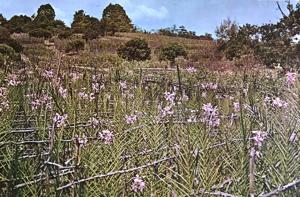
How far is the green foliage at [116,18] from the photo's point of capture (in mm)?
38344

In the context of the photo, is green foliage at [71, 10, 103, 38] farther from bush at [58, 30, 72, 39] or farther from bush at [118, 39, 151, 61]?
bush at [118, 39, 151, 61]

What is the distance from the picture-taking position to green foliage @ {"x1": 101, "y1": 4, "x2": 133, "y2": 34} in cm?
3834

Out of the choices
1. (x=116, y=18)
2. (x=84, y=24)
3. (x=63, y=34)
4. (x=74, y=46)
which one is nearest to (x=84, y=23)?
(x=84, y=24)

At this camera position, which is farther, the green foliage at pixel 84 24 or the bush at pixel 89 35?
the green foliage at pixel 84 24

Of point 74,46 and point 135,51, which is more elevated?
point 74,46

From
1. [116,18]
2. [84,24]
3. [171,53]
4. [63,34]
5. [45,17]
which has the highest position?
[116,18]

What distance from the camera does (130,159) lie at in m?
1.75

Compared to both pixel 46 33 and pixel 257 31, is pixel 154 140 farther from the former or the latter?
pixel 46 33

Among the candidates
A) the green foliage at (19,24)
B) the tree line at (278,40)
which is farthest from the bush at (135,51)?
the green foliage at (19,24)

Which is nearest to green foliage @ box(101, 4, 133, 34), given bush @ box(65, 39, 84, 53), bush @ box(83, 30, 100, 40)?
bush @ box(83, 30, 100, 40)

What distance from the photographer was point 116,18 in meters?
40.6

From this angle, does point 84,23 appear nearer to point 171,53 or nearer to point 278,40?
point 171,53

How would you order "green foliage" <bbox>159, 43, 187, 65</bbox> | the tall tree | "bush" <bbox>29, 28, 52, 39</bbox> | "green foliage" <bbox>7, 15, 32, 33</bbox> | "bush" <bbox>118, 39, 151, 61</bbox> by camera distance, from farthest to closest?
the tall tree
"green foliage" <bbox>7, 15, 32, 33</bbox>
"bush" <bbox>29, 28, 52, 39</bbox>
"green foliage" <bbox>159, 43, 187, 65</bbox>
"bush" <bbox>118, 39, 151, 61</bbox>

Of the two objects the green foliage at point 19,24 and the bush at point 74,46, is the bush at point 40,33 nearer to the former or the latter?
the green foliage at point 19,24
